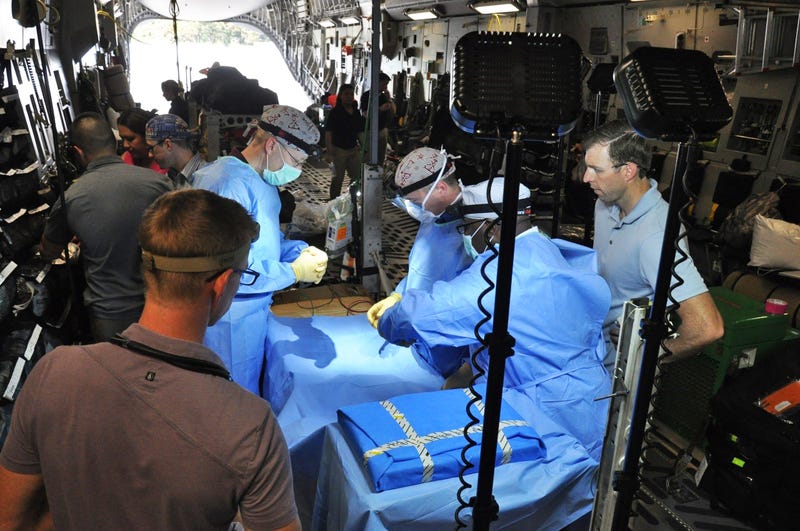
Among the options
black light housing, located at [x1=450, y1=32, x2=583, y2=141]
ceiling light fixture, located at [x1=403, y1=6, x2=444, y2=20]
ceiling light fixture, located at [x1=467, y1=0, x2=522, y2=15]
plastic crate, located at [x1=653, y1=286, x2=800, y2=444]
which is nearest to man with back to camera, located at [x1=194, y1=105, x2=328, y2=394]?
black light housing, located at [x1=450, y1=32, x2=583, y2=141]

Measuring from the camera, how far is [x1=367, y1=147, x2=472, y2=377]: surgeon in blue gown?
277cm

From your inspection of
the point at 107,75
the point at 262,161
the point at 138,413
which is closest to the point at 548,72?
the point at 138,413

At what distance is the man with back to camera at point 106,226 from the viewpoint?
2.83 m

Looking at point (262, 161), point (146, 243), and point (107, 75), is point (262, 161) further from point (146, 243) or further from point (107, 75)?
point (107, 75)

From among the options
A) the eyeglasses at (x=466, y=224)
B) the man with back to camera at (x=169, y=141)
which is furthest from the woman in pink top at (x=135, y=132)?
the eyeglasses at (x=466, y=224)

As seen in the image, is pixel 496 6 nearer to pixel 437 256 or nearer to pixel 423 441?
pixel 437 256

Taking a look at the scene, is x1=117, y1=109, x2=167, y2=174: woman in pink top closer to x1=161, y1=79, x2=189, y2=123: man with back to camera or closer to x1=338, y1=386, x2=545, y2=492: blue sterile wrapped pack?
x1=338, y1=386, x2=545, y2=492: blue sterile wrapped pack

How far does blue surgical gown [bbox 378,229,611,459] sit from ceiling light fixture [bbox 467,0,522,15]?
6540 millimetres

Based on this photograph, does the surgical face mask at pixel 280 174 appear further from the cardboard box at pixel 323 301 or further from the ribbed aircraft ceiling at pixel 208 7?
the ribbed aircraft ceiling at pixel 208 7

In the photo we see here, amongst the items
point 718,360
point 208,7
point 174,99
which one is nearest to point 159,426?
point 718,360

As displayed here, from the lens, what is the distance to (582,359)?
7.60 ft

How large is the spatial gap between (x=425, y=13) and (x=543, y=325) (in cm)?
981

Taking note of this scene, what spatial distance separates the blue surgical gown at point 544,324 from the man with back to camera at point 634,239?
11.7 inches

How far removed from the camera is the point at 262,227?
3.06 m
